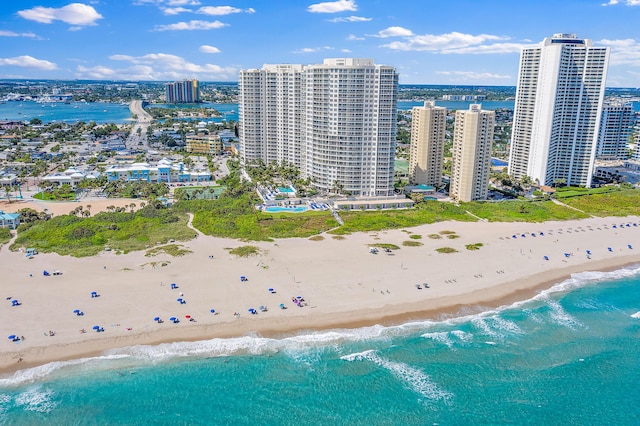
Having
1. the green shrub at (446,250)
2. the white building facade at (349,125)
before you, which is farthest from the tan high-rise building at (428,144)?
the green shrub at (446,250)

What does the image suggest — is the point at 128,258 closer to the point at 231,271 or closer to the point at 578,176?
the point at 231,271

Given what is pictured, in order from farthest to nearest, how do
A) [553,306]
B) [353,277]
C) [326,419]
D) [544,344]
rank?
[353,277] → [553,306] → [544,344] → [326,419]

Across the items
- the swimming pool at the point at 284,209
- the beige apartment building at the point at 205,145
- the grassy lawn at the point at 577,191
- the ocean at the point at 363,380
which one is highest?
the beige apartment building at the point at 205,145

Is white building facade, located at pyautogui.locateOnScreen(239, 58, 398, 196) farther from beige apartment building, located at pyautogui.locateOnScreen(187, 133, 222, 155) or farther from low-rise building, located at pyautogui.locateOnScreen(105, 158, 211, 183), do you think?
beige apartment building, located at pyautogui.locateOnScreen(187, 133, 222, 155)

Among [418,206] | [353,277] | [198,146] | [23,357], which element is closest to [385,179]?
[418,206]

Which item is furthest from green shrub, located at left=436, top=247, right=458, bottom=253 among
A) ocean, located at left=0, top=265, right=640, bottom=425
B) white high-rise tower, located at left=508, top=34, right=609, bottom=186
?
white high-rise tower, located at left=508, top=34, right=609, bottom=186

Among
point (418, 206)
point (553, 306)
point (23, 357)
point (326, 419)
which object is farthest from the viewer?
point (418, 206)

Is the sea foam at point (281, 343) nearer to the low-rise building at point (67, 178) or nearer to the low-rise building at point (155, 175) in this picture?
the low-rise building at point (155, 175)
